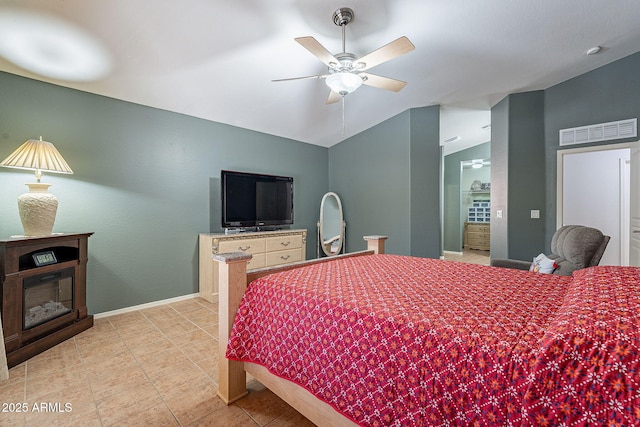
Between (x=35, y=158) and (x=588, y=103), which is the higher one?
(x=588, y=103)

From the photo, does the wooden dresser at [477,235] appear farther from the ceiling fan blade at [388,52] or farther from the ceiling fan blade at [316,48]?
the ceiling fan blade at [316,48]

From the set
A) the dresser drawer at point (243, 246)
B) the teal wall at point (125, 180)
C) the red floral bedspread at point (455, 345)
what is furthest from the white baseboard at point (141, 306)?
the red floral bedspread at point (455, 345)

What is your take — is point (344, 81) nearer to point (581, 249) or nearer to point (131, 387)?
point (581, 249)

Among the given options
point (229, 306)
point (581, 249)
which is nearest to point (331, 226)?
point (581, 249)

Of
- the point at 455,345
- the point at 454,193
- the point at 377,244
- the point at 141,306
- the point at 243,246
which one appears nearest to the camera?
the point at 455,345

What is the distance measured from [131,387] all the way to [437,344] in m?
2.00

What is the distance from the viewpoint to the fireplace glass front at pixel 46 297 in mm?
2215

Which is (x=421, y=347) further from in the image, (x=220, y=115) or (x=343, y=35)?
(x=220, y=115)

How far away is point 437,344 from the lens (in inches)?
36.2

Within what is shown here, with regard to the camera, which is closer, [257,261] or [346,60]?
[346,60]

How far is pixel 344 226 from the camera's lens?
5.20 metres

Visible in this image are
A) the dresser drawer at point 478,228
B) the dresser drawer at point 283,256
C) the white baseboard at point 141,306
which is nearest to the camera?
the white baseboard at point 141,306

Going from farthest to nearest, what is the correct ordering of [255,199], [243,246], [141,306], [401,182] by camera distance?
[401,182] < [255,199] < [243,246] < [141,306]

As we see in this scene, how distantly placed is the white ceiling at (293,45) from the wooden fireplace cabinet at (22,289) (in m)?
1.56
